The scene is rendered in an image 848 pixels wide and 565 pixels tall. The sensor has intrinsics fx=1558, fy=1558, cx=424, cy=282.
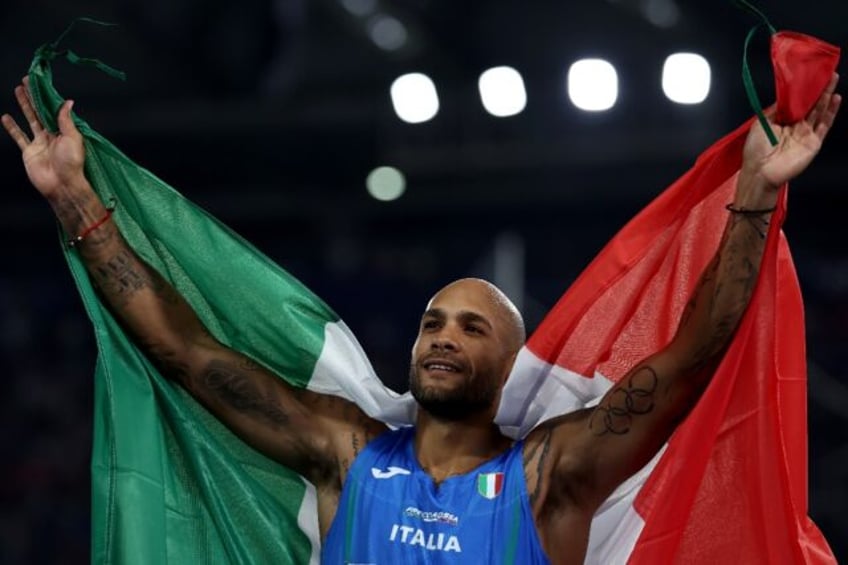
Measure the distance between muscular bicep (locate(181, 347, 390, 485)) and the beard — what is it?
214 mm

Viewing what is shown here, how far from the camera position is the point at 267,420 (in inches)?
143

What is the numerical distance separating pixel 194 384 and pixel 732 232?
1289 millimetres

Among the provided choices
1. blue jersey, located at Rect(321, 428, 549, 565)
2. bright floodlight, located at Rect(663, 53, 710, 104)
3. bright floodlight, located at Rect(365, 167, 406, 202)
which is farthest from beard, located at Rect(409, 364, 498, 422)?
bright floodlight, located at Rect(365, 167, 406, 202)

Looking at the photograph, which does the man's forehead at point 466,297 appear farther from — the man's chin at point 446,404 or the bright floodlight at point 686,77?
the bright floodlight at point 686,77

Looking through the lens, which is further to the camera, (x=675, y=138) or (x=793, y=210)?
(x=793, y=210)

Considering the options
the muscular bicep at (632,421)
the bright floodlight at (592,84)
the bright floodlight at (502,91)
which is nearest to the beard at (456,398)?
the muscular bicep at (632,421)

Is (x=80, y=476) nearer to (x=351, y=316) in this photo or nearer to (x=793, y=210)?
(x=351, y=316)

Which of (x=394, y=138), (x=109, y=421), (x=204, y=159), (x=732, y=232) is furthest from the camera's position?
(x=204, y=159)

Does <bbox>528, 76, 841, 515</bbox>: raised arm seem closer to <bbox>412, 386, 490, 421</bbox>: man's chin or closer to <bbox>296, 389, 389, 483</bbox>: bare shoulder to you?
<bbox>412, 386, 490, 421</bbox>: man's chin

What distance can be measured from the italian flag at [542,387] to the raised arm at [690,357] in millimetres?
35

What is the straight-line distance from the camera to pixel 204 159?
1286 cm

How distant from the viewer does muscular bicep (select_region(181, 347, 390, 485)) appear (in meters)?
3.62

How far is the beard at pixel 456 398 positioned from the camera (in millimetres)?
3496

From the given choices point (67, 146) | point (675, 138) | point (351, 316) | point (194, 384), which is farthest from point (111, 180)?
point (675, 138)
